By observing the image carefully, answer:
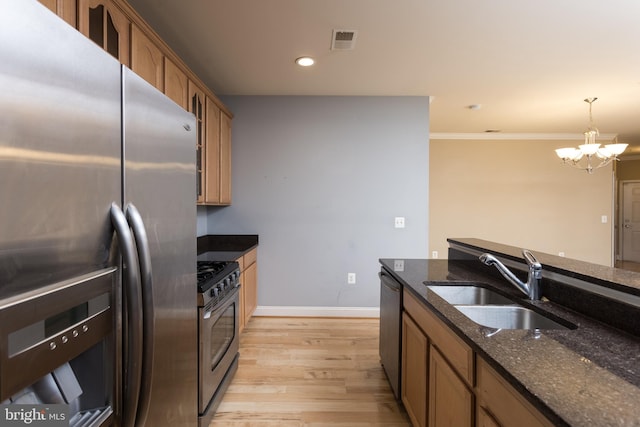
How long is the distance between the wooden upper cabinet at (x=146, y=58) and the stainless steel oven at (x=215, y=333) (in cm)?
121

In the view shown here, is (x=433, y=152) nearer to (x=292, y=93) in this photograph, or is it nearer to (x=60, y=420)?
(x=292, y=93)

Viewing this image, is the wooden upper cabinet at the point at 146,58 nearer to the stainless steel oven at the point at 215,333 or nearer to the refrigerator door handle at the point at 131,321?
the stainless steel oven at the point at 215,333

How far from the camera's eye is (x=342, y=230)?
3785mm

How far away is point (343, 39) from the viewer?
8.02ft

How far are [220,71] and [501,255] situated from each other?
282cm

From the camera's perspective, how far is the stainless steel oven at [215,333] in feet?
5.70

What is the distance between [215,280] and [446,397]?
4.34ft

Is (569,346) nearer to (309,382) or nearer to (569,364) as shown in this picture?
(569,364)

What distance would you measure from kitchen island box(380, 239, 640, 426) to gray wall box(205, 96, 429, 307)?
6.18 feet

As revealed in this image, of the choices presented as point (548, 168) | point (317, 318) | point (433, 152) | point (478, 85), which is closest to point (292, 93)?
point (478, 85)

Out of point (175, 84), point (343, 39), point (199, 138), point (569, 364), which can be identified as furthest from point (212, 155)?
point (569, 364)

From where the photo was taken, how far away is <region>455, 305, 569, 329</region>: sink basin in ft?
5.00

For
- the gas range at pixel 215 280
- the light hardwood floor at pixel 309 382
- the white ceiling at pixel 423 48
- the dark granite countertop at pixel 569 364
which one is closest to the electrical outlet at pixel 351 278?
the light hardwood floor at pixel 309 382

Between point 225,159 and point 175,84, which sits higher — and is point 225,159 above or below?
below
